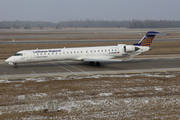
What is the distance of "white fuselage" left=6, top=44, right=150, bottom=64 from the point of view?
97.6ft

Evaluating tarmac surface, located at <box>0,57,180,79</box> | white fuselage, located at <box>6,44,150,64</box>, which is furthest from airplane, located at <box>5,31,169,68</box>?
tarmac surface, located at <box>0,57,180,79</box>

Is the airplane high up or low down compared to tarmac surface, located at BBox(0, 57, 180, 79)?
up

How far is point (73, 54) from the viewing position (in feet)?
101

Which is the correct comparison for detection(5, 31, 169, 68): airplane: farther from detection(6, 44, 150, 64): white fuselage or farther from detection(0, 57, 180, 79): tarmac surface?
detection(0, 57, 180, 79): tarmac surface

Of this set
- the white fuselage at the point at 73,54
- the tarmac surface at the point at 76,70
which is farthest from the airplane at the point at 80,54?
the tarmac surface at the point at 76,70

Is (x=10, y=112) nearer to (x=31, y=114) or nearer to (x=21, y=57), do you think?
(x=31, y=114)

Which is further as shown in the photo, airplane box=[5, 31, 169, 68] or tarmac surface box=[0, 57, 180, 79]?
airplane box=[5, 31, 169, 68]

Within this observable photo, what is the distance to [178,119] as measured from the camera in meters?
13.5

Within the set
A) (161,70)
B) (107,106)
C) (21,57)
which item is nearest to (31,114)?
(107,106)

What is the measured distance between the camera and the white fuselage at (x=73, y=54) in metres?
29.7

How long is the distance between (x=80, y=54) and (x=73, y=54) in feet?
3.28

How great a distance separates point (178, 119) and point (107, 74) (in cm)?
1283

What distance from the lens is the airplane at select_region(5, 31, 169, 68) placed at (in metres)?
29.7

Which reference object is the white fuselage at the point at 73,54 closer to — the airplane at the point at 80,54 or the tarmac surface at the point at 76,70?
the airplane at the point at 80,54
